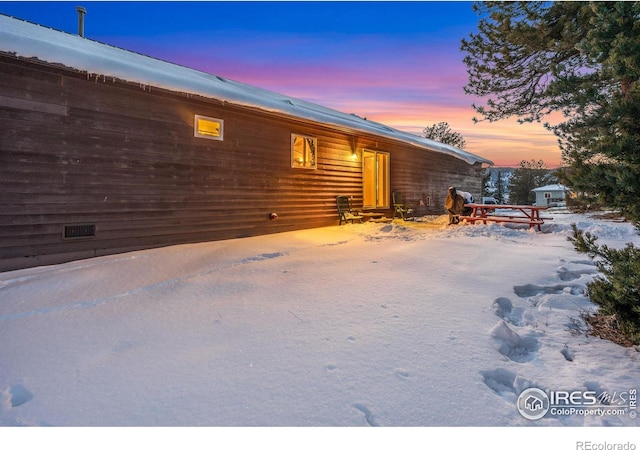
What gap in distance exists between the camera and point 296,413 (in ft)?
5.47

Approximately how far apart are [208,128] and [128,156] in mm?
1679

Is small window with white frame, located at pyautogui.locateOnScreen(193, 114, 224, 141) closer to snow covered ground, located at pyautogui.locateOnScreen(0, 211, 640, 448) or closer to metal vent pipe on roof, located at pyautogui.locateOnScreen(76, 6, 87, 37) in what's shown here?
snow covered ground, located at pyautogui.locateOnScreen(0, 211, 640, 448)

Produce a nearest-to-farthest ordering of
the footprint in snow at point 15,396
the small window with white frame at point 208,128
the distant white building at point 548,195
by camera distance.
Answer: the footprint in snow at point 15,396 < the small window with white frame at point 208,128 < the distant white building at point 548,195

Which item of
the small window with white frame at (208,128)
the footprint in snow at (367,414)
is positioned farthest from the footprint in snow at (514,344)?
the small window with white frame at (208,128)

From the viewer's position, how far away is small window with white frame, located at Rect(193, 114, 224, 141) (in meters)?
6.38

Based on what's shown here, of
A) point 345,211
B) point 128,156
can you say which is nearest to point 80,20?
point 128,156

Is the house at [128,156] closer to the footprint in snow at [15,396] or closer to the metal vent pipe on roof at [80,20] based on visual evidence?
the metal vent pipe on roof at [80,20]

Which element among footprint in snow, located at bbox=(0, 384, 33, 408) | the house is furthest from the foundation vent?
footprint in snow, located at bbox=(0, 384, 33, 408)

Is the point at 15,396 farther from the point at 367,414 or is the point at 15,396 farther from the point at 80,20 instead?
the point at 80,20

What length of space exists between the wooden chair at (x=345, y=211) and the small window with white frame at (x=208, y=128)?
3960 millimetres

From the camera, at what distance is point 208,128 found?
6.63 metres

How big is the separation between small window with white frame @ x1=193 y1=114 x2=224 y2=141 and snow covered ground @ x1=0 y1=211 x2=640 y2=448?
2935 mm

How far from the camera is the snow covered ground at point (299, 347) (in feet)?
5.58
